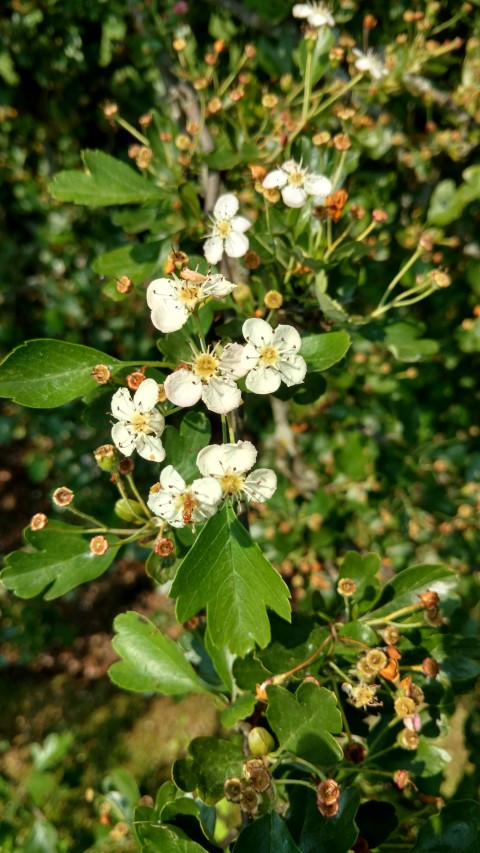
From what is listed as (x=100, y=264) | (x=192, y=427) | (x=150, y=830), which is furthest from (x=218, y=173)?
(x=150, y=830)

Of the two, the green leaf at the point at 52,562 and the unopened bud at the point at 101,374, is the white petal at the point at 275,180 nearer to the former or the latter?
the unopened bud at the point at 101,374

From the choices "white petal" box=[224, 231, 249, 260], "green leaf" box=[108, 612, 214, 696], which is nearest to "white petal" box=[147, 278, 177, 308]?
"white petal" box=[224, 231, 249, 260]

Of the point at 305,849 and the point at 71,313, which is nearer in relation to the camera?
the point at 305,849

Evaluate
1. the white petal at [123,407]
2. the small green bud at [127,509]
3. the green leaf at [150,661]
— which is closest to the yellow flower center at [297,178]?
the white petal at [123,407]

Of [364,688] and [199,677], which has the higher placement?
[364,688]

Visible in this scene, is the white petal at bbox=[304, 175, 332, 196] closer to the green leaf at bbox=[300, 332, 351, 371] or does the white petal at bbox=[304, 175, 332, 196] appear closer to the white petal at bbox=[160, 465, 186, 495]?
the green leaf at bbox=[300, 332, 351, 371]

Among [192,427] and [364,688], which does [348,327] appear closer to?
[192,427]
